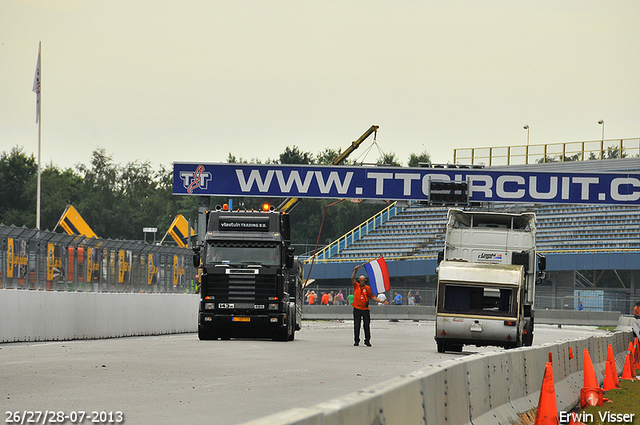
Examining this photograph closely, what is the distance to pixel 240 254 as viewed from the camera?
25.0m

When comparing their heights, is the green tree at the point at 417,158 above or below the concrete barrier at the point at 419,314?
above

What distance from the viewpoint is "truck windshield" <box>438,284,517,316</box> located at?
22.9 meters

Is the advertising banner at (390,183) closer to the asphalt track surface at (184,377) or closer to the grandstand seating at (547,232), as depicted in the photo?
the asphalt track surface at (184,377)

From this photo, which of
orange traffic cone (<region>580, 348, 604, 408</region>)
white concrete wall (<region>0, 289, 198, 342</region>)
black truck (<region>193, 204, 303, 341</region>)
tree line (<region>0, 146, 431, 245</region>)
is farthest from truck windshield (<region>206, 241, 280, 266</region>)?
tree line (<region>0, 146, 431, 245</region>)

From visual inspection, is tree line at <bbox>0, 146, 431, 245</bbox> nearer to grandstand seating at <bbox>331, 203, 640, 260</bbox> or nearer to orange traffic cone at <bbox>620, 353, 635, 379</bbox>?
grandstand seating at <bbox>331, 203, 640, 260</bbox>

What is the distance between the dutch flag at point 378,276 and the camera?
4322 cm

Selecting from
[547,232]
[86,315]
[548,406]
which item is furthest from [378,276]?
[548,406]

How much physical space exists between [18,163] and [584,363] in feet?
326

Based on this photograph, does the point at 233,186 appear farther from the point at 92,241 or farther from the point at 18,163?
the point at 18,163

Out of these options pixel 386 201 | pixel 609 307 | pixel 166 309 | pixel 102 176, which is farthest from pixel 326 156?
pixel 166 309

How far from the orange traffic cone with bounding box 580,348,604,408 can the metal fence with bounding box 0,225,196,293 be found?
13.2 m

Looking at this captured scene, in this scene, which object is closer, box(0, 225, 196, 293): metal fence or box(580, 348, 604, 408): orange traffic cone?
box(580, 348, 604, 408): orange traffic cone

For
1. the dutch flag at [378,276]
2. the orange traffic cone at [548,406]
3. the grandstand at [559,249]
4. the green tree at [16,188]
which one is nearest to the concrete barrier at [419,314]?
the grandstand at [559,249]

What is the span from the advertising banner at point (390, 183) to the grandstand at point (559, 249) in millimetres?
21130
